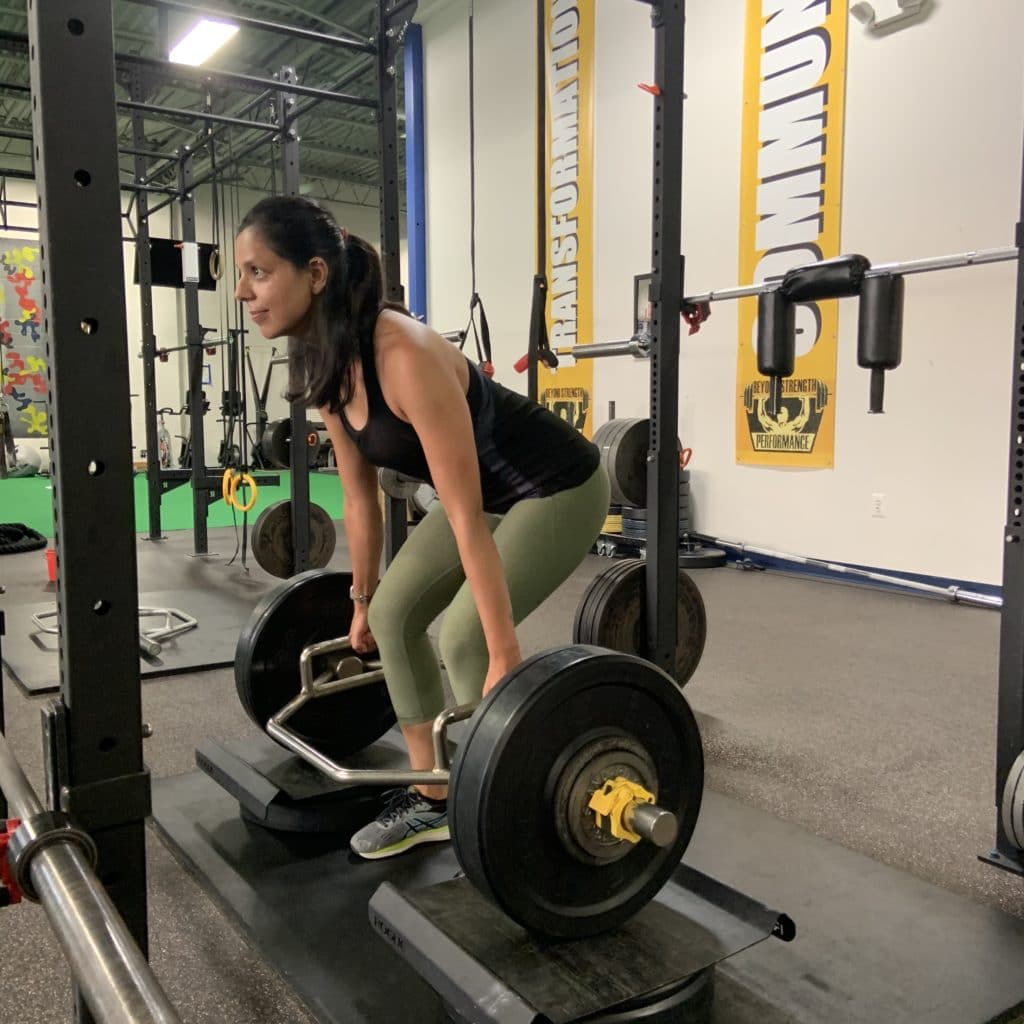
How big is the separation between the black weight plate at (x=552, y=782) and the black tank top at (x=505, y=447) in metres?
0.45

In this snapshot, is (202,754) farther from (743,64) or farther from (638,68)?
(638,68)

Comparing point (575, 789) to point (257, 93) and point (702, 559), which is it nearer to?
point (702, 559)

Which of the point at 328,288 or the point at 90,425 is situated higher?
the point at 328,288

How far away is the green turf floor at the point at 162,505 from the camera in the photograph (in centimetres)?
752

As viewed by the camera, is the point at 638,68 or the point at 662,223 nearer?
the point at 662,223

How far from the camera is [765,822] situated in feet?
6.61

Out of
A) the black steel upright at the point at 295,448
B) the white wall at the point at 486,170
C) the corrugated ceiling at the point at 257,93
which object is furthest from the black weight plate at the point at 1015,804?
the white wall at the point at 486,170

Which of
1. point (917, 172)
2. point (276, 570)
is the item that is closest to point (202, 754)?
point (276, 570)

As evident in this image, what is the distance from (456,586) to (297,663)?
0.52 m

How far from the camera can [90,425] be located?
900 millimetres

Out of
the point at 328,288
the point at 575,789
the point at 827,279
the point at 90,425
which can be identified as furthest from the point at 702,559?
the point at 90,425

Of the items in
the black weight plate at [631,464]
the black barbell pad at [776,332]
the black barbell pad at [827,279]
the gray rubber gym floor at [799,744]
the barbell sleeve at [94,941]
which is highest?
the black barbell pad at [827,279]

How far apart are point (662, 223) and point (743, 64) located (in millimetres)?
3455

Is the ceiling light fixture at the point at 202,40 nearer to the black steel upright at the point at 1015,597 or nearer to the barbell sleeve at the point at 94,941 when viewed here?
the black steel upright at the point at 1015,597
